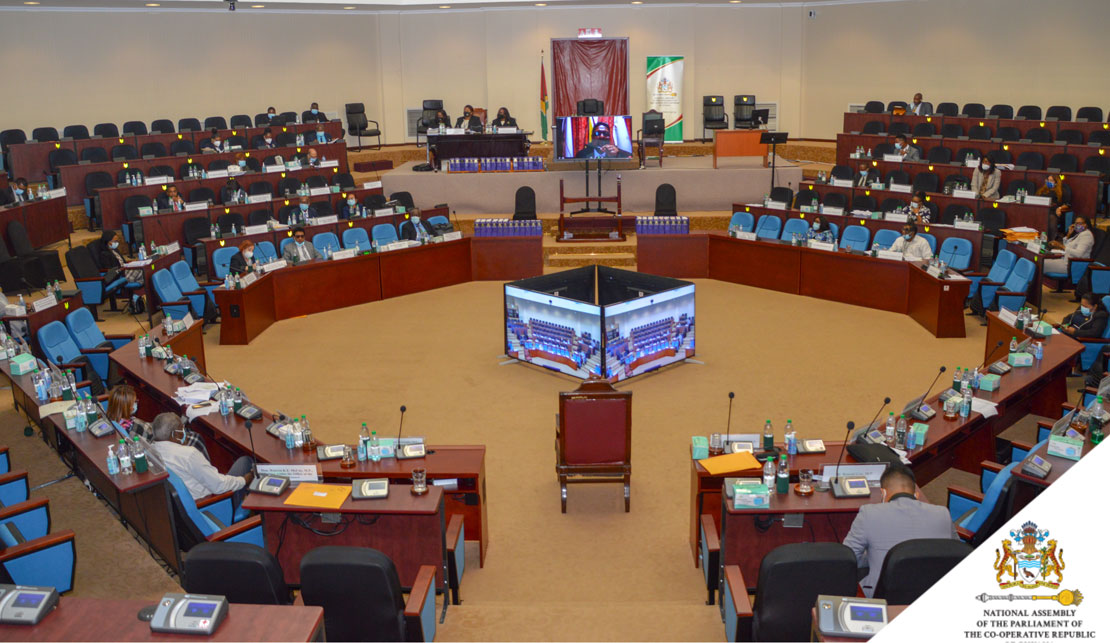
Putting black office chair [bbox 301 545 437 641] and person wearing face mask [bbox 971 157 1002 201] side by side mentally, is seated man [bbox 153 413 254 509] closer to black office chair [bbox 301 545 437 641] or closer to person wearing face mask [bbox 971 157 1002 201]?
black office chair [bbox 301 545 437 641]

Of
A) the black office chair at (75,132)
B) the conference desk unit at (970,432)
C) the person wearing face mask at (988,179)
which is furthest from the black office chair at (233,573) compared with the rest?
the black office chair at (75,132)

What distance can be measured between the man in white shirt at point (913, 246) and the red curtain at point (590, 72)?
1082 centimetres

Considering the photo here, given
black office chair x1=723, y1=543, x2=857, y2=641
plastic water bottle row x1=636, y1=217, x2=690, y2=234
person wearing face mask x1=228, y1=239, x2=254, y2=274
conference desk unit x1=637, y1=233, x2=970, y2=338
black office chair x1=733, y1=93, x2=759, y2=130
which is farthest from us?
black office chair x1=733, y1=93, x2=759, y2=130

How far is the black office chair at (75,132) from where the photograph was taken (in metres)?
18.9

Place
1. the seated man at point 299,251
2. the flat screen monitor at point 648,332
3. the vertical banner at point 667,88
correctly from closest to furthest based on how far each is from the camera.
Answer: the flat screen monitor at point 648,332, the seated man at point 299,251, the vertical banner at point 667,88

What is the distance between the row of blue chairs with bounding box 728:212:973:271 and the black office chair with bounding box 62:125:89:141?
512 inches

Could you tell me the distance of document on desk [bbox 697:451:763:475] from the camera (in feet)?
21.5

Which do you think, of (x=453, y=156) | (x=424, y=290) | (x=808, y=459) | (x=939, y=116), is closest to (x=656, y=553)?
(x=808, y=459)

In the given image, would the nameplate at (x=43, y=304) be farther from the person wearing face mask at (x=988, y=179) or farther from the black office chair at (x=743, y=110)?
the black office chair at (x=743, y=110)

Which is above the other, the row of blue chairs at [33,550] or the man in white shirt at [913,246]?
the man in white shirt at [913,246]

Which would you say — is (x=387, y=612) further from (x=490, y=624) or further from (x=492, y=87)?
(x=492, y=87)

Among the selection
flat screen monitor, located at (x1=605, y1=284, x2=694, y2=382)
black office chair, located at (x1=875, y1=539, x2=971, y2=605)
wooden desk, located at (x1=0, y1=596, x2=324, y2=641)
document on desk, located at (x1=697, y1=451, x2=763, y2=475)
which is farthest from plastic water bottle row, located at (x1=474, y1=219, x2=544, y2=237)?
wooden desk, located at (x1=0, y1=596, x2=324, y2=641)

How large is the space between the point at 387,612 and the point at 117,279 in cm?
946

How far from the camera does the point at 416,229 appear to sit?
1478 centimetres
